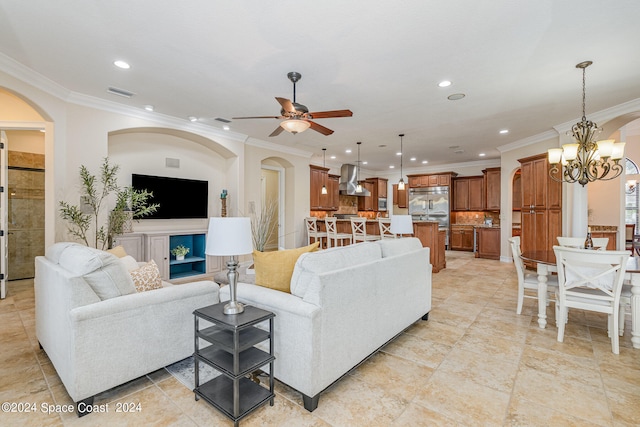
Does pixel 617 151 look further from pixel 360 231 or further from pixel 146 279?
pixel 146 279

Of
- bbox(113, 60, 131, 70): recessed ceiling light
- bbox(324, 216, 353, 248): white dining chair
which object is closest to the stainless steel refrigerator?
bbox(324, 216, 353, 248): white dining chair

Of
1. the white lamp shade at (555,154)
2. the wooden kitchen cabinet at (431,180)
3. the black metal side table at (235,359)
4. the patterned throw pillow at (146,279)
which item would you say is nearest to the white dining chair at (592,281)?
the white lamp shade at (555,154)

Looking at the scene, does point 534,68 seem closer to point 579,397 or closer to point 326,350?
point 579,397

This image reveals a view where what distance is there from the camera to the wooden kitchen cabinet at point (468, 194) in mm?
8750

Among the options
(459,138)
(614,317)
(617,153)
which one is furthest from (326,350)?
(459,138)

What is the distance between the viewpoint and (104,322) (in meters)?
1.89

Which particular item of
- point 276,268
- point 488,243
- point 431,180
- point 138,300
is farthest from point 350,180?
point 138,300

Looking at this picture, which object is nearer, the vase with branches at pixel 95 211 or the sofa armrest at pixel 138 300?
the sofa armrest at pixel 138 300

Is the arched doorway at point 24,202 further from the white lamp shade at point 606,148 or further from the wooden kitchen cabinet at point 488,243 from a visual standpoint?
the wooden kitchen cabinet at point 488,243

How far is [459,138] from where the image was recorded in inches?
247

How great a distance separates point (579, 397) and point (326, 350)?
1.75 m

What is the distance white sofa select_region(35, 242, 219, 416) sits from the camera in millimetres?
1826

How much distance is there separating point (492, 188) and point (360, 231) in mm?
4417

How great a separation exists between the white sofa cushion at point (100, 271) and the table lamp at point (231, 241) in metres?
0.74
